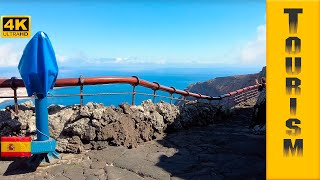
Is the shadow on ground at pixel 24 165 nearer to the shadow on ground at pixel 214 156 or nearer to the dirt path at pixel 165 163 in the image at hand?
the dirt path at pixel 165 163

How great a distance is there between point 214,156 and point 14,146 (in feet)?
9.93

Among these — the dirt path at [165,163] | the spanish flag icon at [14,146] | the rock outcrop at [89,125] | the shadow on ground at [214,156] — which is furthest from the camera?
the rock outcrop at [89,125]

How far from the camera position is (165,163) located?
504cm

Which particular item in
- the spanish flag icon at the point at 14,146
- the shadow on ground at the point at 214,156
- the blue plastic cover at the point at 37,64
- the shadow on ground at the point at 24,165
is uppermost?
the blue plastic cover at the point at 37,64

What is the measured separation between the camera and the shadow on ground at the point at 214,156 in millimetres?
4652

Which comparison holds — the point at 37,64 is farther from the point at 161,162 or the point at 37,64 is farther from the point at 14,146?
the point at 161,162

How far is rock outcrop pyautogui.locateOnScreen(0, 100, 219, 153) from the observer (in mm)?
5156

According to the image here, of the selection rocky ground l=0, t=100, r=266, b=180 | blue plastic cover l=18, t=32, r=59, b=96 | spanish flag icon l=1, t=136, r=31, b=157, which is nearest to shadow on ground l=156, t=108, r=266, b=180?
rocky ground l=0, t=100, r=266, b=180

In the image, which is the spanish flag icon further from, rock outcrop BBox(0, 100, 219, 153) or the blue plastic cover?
rock outcrop BBox(0, 100, 219, 153)

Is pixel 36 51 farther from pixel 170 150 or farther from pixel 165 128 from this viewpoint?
pixel 165 128

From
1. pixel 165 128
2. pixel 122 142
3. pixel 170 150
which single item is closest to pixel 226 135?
Result: pixel 165 128

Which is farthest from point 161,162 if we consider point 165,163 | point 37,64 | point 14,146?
point 37,64

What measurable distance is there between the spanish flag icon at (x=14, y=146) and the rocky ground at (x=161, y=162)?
310mm

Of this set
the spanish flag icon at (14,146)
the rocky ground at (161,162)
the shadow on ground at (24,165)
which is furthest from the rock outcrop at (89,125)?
the spanish flag icon at (14,146)
